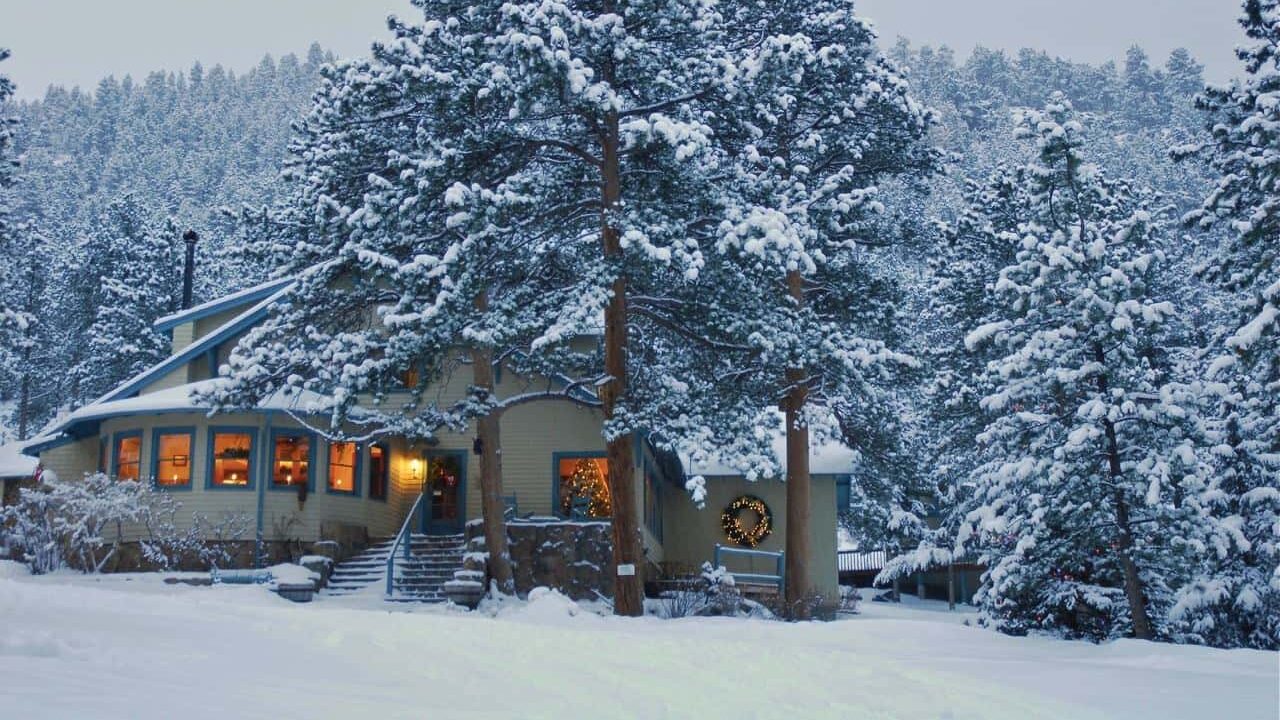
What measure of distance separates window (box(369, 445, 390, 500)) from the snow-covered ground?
12656 mm

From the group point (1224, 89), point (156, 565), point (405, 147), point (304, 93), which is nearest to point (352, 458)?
point (156, 565)

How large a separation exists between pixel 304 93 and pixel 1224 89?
15587cm

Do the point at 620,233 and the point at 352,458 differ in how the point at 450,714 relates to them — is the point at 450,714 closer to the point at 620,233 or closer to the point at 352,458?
the point at 620,233

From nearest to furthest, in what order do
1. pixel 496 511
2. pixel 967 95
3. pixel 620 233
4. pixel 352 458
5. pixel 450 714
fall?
pixel 450 714 → pixel 620 233 → pixel 496 511 → pixel 352 458 → pixel 967 95

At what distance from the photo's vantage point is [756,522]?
102 ft

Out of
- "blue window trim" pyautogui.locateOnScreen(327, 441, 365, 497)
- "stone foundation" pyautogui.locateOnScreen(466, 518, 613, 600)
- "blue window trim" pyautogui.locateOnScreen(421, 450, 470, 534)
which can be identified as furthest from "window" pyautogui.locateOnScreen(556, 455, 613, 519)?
"blue window trim" pyautogui.locateOnScreen(327, 441, 365, 497)

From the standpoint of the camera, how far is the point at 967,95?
161000 mm

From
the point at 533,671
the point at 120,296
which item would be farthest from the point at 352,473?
the point at 120,296

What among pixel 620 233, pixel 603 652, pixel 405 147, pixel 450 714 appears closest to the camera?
pixel 450 714

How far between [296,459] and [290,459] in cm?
13

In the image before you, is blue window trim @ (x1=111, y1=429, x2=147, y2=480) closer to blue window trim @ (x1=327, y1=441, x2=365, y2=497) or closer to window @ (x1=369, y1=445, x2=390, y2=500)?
blue window trim @ (x1=327, y1=441, x2=365, y2=497)

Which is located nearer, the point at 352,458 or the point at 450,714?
the point at 450,714

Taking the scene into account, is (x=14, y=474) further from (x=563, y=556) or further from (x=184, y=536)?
(x=563, y=556)

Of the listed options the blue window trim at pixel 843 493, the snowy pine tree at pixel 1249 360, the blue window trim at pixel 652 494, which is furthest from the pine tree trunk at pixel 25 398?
the snowy pine tree at pixel 1249 360
